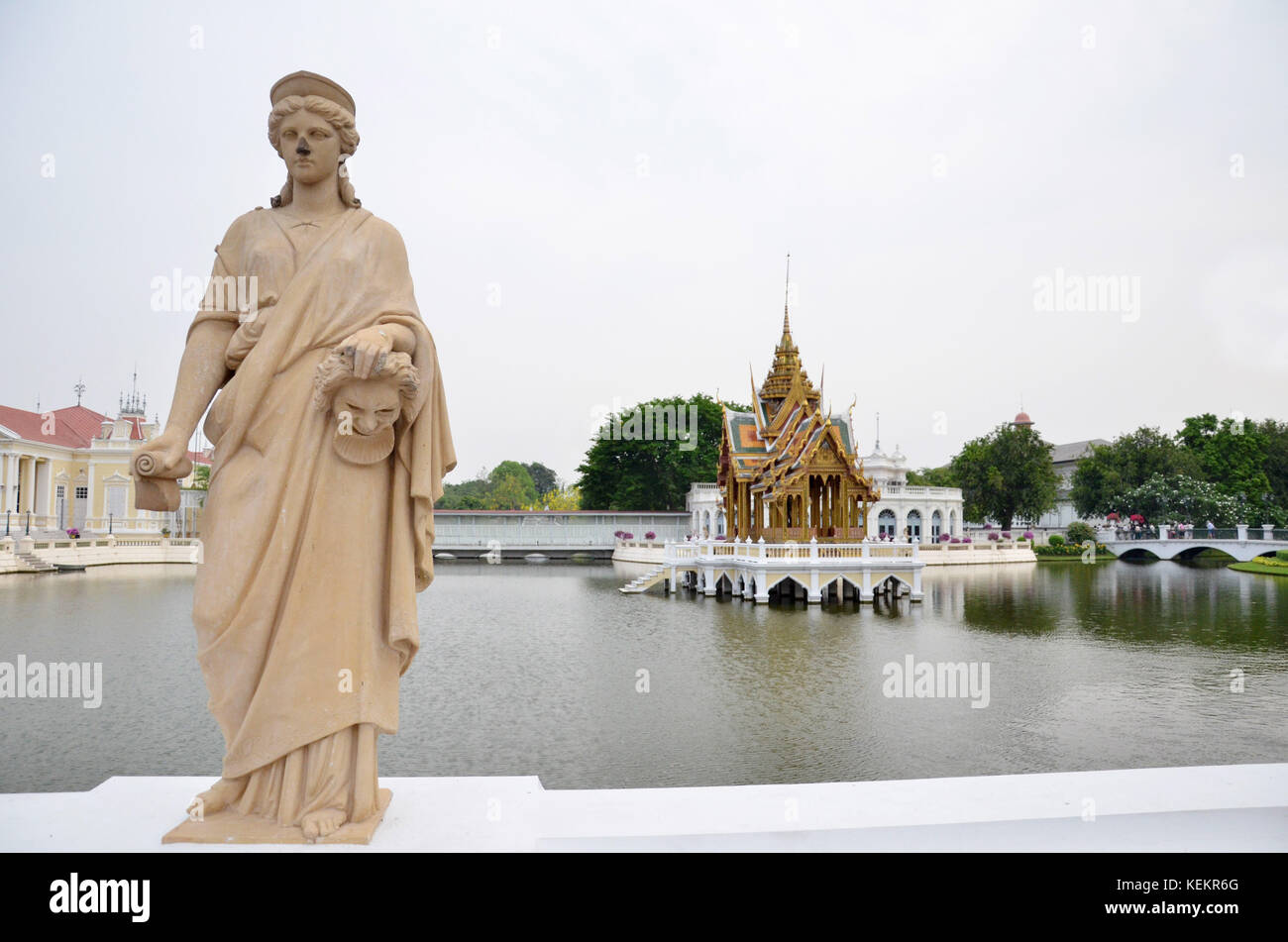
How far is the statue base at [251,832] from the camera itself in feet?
8.19

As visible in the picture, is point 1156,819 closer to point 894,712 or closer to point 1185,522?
point 894,712

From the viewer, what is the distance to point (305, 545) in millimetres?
2725

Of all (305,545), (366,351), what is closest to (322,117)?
(366,351)

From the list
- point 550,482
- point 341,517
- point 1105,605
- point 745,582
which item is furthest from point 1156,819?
point 550,482

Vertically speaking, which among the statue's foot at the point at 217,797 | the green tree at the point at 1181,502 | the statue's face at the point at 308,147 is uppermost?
the statue's face at the point at 308,147

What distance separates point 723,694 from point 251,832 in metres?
7.41

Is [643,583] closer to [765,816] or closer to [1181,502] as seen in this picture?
[765,816]

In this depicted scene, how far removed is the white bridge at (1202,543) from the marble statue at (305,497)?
44822mm

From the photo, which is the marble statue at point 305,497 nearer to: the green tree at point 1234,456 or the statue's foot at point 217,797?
the statue's foot at point 217,797

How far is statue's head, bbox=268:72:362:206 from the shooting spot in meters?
2.90

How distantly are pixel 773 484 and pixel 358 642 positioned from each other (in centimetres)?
1933

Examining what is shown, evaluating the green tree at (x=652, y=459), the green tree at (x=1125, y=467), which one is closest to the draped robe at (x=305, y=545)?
the green tree at (x=652, y=459)

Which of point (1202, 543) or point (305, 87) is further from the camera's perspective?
point (1202, 543)

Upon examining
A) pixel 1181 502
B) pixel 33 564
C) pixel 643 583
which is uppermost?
pixel 1181 502
